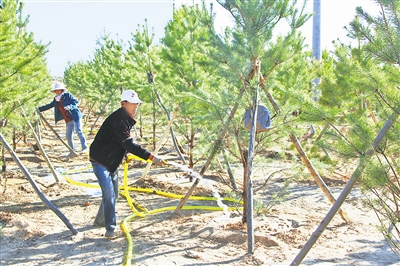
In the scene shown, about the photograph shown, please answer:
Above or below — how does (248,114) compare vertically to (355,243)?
above

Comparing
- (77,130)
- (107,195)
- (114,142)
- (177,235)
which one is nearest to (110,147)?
(114,142)

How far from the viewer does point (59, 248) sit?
506 cm

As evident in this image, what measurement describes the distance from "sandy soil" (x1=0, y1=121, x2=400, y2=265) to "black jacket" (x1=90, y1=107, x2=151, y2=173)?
3.18 feet

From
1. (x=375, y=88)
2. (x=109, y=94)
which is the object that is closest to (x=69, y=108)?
(x=375, y=88)

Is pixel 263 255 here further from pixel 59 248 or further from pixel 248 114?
pixel 59 248

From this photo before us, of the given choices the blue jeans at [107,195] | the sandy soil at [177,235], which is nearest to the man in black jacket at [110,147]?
the blue jeans at [107,195]

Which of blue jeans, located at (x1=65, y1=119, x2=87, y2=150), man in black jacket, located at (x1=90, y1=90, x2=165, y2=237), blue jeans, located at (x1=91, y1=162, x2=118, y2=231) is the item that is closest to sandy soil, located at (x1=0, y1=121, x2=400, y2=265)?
blue jeans, located at (x1=91, y1=162, x2=118, y2=231)

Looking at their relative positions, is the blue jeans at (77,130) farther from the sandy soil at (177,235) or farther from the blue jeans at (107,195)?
the blue jeans at (107,195)

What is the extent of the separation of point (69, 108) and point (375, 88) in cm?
717

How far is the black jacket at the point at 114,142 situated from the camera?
5.27m

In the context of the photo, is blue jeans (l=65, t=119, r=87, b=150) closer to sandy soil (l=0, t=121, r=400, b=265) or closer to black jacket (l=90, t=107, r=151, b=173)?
sandy soil (l=0, t=121, r=400, b=265)

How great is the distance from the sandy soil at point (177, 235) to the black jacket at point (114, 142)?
0.97 m

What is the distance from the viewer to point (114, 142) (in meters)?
5.44

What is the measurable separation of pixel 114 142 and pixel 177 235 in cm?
142
